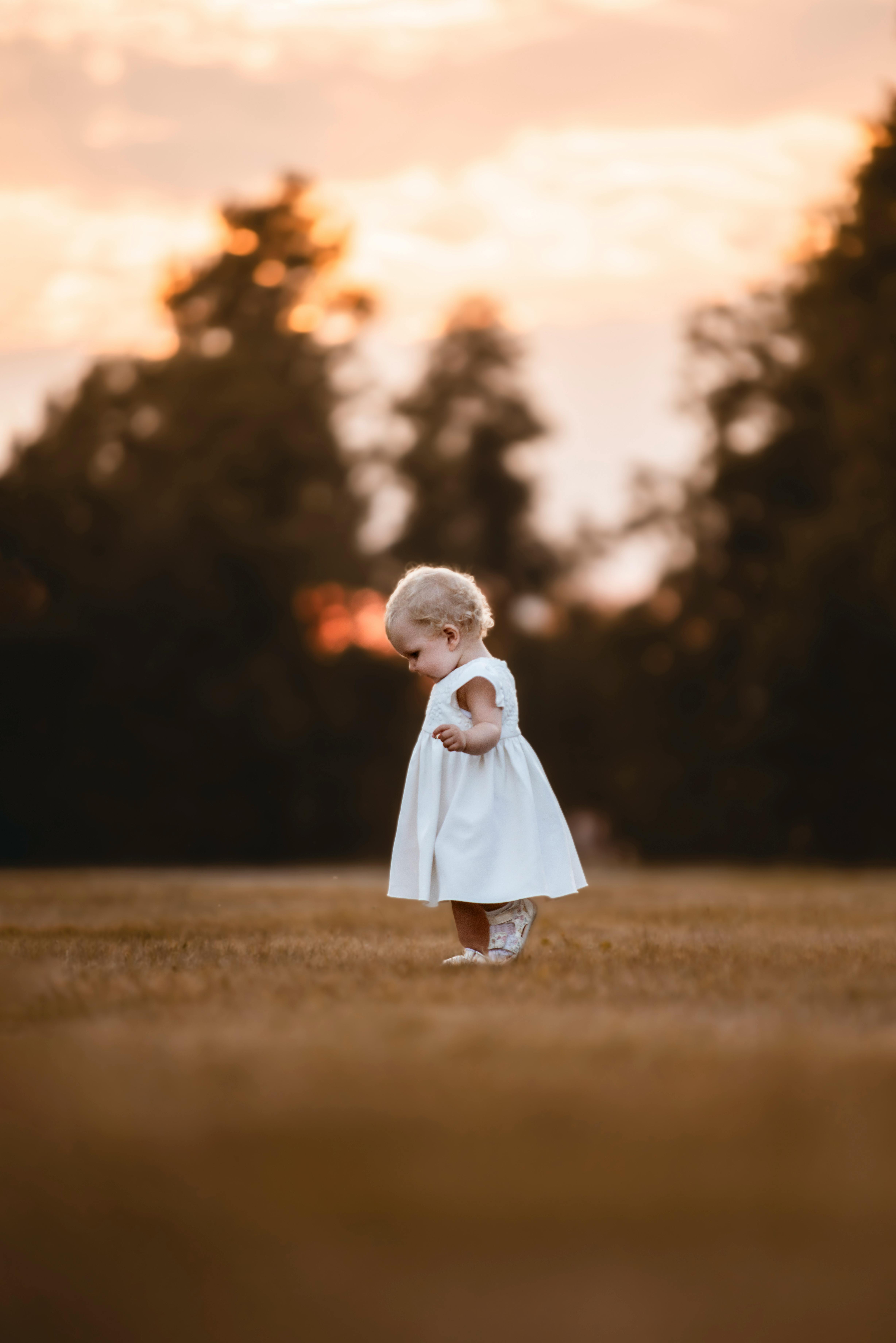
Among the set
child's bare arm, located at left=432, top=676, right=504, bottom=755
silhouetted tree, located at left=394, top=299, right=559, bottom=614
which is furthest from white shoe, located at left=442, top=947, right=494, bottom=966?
silhouetted tree, located at left=394, top=299, right=559, bottom=614

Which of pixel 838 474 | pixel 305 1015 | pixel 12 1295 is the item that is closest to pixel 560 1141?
pixel 12 1295

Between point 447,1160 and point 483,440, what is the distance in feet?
77.5

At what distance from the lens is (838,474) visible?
17.8 metres

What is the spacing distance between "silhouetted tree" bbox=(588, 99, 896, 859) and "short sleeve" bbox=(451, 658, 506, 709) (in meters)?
12.2

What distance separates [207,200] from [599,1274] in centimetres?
2304

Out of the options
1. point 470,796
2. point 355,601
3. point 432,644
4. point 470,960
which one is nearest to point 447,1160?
point 470,960

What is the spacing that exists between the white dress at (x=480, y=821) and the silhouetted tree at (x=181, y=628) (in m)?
12.6

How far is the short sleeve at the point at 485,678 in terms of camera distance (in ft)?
14.0

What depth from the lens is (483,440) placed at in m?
24.8

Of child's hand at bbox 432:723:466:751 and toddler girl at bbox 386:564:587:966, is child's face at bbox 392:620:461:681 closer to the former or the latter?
toddler girl at bbox 386:564:587:966

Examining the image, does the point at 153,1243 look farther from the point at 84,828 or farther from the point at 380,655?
the point at 380,655

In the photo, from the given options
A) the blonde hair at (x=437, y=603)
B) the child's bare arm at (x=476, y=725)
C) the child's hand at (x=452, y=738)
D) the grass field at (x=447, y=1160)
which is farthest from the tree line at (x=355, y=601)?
the grass field at (x=447, y=1160)

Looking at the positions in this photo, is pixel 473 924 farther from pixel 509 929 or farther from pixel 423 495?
pixel 423 495

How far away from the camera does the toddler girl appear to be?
4.08 meters
